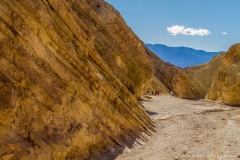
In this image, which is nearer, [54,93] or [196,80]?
[54,93]

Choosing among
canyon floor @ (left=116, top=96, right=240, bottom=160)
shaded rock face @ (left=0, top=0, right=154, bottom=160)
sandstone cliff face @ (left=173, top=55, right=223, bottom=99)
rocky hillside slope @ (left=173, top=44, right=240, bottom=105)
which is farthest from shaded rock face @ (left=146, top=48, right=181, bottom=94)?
shaded rock face @ (left=0, top=0, right=154, bottom=160)

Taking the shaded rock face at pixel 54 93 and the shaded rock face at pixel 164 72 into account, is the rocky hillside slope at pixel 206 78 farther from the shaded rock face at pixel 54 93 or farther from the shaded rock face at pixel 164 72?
the shaded rock face at pixel 54 93

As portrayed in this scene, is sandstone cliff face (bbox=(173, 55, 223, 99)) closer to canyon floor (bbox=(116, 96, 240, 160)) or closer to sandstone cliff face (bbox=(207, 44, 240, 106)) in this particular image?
sandstone cliff face (bbox=(207, 44, 240, 106))

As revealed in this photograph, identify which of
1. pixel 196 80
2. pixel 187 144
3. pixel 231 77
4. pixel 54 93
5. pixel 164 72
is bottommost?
pixel 187 144

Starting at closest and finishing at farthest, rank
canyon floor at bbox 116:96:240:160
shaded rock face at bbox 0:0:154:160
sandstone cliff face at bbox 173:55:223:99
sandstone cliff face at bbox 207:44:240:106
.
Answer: shaded rock face at bbox 0:0:154:160
canyon floor at bbox 116:96:240:160
sandstone cliff face at bbox 207:44:240:106
sandstone cliff face at bbox 173:55:223:99

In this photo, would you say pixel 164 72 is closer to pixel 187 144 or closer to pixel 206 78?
pixel 206 78

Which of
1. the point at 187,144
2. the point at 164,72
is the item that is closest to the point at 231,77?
the point at 187,144

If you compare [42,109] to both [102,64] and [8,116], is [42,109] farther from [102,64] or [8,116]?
[102,64]

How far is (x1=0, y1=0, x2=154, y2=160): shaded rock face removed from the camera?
10586mm

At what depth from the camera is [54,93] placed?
12.4 m

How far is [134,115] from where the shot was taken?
→ 18.9 m

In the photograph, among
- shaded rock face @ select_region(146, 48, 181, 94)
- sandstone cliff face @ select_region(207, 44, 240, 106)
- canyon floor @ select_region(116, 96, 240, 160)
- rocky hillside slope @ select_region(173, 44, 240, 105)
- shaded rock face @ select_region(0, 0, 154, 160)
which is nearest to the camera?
shaded rock face @ select_region(0, 0, 154, 160)

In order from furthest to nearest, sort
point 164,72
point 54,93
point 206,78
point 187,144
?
point 164,72 < point 206,78 < point 187,144 < point 54,93

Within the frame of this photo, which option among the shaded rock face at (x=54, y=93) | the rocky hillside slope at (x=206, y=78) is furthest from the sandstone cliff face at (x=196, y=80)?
the shaded rock face at (x=54, y=93)
